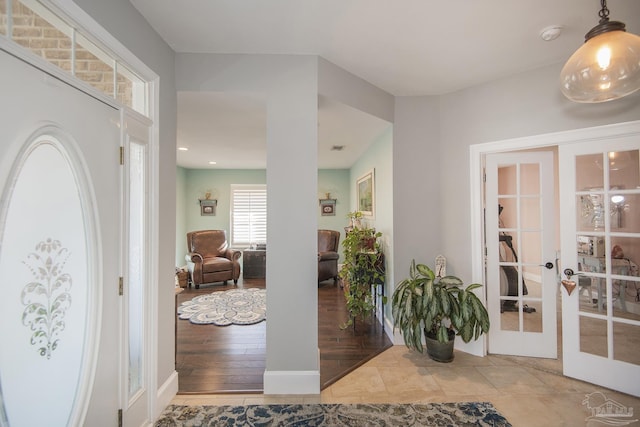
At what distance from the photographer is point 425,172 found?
312 cm

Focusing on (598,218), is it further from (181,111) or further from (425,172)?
(181,111)

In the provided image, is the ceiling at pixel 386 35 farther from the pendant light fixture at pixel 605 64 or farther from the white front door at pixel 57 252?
the white front door at pixel 57 252

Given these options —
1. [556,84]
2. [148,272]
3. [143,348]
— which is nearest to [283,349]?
[143,348]

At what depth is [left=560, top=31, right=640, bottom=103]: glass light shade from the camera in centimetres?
140

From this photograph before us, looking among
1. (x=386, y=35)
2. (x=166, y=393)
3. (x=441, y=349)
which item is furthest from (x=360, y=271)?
(x=386, y=35)

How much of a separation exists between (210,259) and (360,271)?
3.49 meters

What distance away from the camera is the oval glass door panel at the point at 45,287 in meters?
1.05

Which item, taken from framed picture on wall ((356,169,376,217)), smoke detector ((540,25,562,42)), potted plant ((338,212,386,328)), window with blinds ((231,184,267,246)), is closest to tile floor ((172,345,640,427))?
potted plant ((338,212,386,328))

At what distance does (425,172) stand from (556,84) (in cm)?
131

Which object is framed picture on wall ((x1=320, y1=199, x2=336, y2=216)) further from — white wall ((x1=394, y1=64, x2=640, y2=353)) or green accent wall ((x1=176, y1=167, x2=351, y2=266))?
white wall ((x1=394, y1=64, x2=640, y2=353))

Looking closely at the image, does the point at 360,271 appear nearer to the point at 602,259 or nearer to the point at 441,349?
the point at 441,349

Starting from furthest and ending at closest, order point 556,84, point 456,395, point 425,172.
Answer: point 425,172
point 556,84
point 456,395

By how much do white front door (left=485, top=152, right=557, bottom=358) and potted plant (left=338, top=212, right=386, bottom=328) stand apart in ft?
3.93

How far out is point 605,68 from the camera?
4.85 ft
